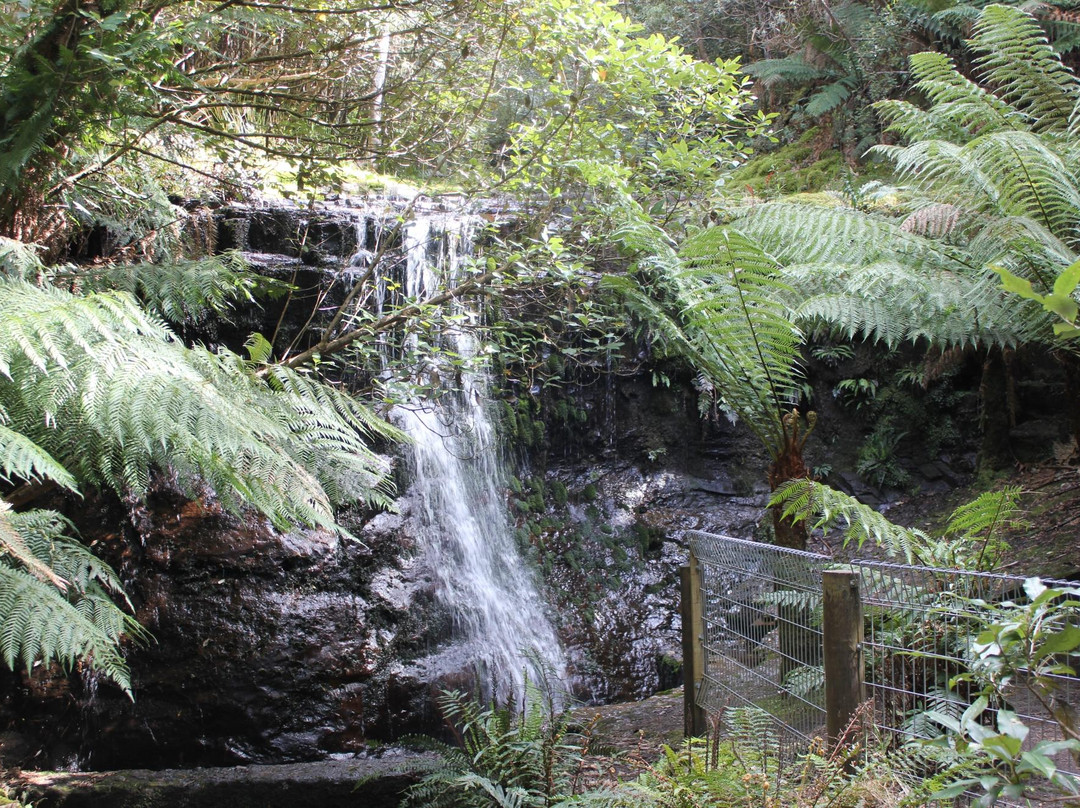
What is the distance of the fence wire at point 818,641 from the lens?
1.98 meters

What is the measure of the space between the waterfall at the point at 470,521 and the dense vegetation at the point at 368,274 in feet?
2.49

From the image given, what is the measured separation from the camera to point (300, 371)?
3164mm

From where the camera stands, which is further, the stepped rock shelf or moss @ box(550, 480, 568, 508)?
moss @ box(550, 480, 568, 508)

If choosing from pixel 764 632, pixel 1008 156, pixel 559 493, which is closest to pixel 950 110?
pixel 1008 156

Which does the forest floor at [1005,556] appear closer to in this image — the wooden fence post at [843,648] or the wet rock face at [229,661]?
the wooden fence post at [843,648]

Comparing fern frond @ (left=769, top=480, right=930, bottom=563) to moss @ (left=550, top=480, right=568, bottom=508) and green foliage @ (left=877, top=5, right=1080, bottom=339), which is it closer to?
→ green foliage @ (left=877, top=5, right=1080, bottom=339)

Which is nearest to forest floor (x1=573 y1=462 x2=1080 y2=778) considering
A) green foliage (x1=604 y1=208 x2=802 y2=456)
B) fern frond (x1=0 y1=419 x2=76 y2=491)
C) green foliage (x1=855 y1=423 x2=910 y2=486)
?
green foliage (x1=855 y1=423 x2=910 y2=486)

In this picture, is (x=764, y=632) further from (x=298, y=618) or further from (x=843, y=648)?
(x=298, y=618)

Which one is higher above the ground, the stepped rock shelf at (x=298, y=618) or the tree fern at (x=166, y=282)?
the tree fern at (x=166, y=282)

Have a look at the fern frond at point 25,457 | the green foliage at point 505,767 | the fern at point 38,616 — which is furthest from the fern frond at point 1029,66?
the fern at point 38,616

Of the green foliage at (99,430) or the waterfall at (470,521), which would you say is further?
the waterfall at (470,521)

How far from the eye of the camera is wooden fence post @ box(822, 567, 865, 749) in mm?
2152

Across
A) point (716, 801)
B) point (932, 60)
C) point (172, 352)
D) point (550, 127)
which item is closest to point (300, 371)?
point (172, 352)

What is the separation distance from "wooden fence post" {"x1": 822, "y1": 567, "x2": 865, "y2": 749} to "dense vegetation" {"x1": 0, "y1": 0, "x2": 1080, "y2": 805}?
46 centimetres
